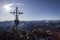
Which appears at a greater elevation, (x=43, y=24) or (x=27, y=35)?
(x=43, y=24)

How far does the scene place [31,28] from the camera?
5.23m

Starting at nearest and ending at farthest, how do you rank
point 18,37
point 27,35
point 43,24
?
point 18,37 → point 27,35 → point 43,24

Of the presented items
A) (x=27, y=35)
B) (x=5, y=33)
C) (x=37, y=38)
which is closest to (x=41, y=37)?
(x=37, y=38)

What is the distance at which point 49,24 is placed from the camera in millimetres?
5129

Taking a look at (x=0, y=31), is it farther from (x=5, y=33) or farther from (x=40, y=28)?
(x=40, y=28)

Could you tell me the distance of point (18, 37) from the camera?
173 inches

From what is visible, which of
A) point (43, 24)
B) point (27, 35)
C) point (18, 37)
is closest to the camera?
point (18, 37)

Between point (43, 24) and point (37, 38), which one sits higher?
point (43, 24)

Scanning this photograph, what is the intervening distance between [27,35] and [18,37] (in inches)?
17.3

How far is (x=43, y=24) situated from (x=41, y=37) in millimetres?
567

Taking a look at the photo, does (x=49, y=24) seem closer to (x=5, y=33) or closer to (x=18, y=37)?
(x=18, y=37)

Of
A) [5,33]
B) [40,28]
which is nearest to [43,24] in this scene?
[40,28]

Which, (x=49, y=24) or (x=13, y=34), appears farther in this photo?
(x=49, y=24)

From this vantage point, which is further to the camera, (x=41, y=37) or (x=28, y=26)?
(x=28, y=26)
